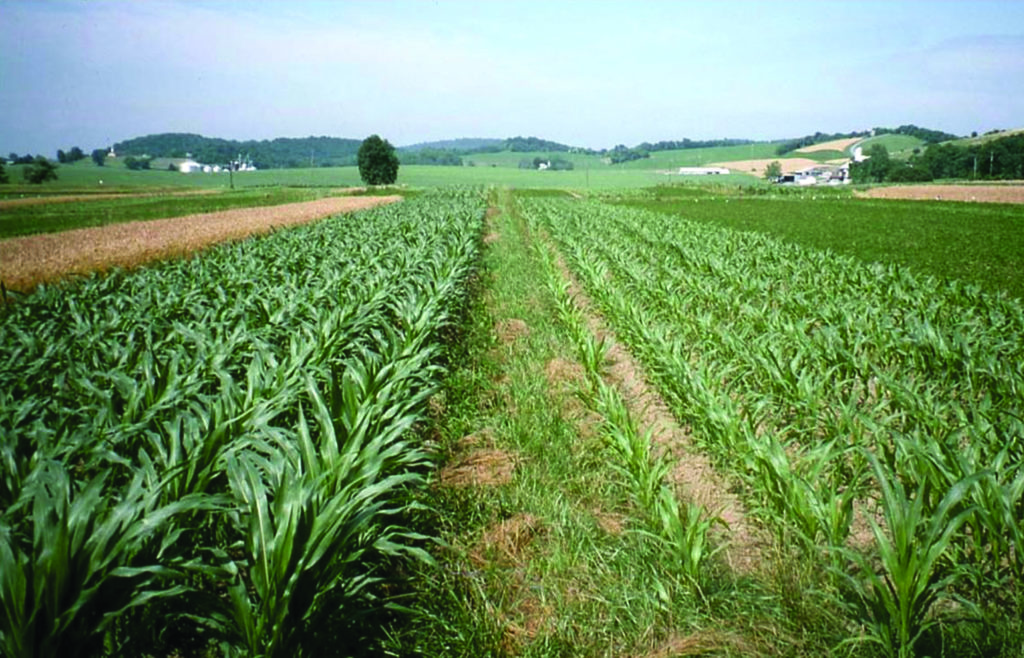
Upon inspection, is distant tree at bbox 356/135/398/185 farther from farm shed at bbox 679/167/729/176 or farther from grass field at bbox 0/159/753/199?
farm shed at bbox 679/167/729/176

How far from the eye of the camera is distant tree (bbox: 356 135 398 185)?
88.5 meters

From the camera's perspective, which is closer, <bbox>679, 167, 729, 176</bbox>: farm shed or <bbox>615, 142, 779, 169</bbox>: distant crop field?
<bbox>679, 167, 729, 176</bbox>: farm shed

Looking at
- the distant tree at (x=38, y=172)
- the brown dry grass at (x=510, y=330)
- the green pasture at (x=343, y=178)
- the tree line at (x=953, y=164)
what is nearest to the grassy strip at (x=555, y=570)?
the brown dry grass at (x=510, y=330)

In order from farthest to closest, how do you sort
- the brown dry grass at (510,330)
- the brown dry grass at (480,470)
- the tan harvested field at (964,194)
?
the tan harvested field at (964,194) → the brown dry grass at (510,330) → the brown dry grass at (480,470)

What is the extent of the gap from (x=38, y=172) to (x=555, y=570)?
58576 millimetres

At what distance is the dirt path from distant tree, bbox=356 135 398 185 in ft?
283

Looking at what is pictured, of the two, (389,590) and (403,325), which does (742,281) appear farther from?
(389,590)

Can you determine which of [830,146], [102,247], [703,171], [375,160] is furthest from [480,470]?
[830,146]

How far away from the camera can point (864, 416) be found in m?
3.97

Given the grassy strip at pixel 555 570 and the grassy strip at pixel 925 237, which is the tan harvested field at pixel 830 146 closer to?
the grassy strip at pixel 925 237


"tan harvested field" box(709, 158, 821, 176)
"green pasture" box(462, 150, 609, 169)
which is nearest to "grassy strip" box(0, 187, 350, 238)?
"tan harvested field" box(709, 158, 821, 176)

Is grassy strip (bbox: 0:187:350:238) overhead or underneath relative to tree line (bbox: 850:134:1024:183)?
underneath

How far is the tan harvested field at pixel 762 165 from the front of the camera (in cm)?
12539

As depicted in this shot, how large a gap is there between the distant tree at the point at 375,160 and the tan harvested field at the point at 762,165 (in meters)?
74.6
